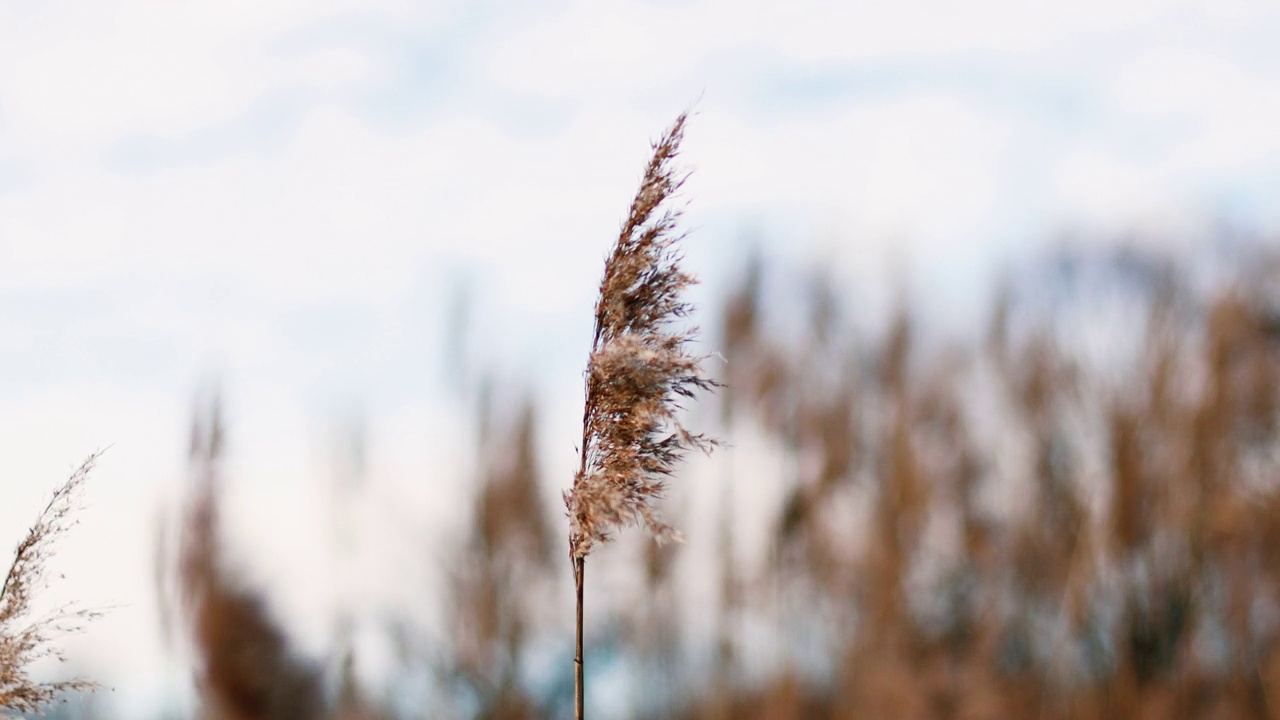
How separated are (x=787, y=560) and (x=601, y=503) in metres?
18.1

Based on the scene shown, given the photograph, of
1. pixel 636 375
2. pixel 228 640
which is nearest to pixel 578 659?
pixel 636 375

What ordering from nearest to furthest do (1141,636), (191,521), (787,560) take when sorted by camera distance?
(191,521), (1141,636), (787,560)

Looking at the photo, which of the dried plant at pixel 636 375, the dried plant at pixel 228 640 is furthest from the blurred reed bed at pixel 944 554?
the dried plant at pixel 636 375

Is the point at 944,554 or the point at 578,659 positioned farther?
the point at 944,554

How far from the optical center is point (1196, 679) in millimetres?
17719

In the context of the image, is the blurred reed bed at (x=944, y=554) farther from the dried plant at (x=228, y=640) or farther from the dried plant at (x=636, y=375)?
the dried plant at (x=636, y=375)

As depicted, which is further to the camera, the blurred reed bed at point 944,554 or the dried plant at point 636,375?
the blurred reed bed at point 944,554

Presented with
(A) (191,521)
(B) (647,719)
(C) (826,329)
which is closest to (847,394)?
(C) (826,329)

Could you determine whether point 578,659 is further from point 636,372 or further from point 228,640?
point 228,640

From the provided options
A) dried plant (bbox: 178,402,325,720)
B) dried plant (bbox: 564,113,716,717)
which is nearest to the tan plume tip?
dried plant (bbox: 564,113,716,717)

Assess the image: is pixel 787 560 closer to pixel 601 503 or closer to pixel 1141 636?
pixel 1141 636

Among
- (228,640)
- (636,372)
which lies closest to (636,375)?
(636,372)

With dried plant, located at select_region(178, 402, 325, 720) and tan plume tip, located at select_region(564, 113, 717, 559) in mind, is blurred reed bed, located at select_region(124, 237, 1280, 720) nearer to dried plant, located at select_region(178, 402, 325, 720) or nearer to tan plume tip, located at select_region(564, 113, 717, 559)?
dried plant, located at select_region(178, 402, 325, 720)

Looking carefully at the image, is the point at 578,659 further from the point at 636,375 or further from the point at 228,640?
the point at 228,640
